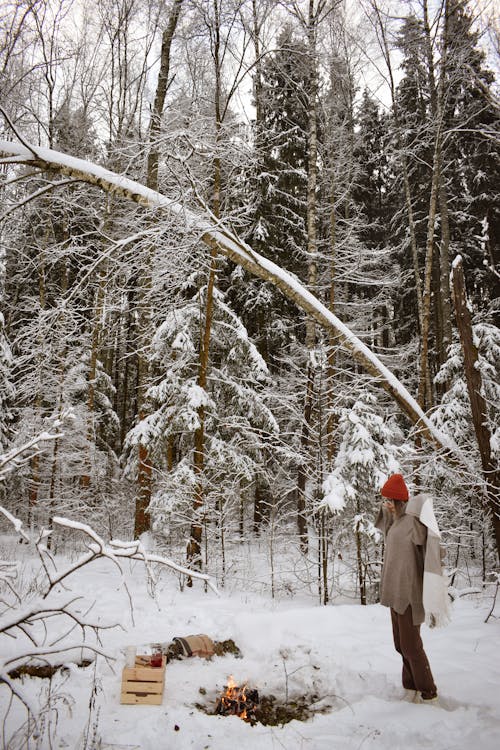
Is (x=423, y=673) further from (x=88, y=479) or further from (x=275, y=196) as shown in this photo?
(x=275, y=196)

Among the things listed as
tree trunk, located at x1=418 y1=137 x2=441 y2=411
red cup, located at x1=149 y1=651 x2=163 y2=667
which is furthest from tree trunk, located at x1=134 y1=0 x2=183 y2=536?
tree trunk, located at x1=418 y1=137 x2=441 y2=411

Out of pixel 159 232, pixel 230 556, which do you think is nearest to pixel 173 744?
pixel 159 232

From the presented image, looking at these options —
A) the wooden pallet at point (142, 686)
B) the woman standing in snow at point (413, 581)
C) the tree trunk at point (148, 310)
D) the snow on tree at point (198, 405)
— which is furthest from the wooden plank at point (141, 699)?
the tree trunk at point (148, 310)

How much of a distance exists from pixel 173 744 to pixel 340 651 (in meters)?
2.18

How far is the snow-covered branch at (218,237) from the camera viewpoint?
535 centimetres

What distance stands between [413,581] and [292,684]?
1622 mm

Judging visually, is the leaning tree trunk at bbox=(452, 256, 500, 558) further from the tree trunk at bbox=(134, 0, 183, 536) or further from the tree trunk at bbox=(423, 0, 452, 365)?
the tree trunk at bbox=(134, 0, 183, 536)

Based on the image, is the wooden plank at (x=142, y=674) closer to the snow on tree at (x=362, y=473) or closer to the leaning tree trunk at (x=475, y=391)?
the snow on tree at (x=362, y=473)

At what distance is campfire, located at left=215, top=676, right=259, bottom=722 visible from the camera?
361 centimetres

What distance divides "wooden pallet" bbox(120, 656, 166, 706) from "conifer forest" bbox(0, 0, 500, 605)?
7.44 ft

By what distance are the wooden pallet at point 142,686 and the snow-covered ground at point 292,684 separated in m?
0.08

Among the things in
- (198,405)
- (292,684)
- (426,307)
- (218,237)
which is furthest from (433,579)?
Result: (426,307)

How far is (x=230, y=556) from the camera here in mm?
10898

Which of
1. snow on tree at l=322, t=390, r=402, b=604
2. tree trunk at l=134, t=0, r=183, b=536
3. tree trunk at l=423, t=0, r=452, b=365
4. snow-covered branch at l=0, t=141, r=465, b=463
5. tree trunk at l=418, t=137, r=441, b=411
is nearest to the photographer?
snow-covered branch at l=0, t=141, r=465, b=463
